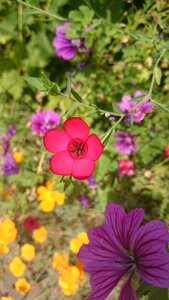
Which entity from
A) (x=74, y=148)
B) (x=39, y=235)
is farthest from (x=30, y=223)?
(x=74, y=148)

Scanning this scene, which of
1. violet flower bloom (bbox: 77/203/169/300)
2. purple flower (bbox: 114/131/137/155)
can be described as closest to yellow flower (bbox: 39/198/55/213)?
purple flower (bbox: 114/131/137/155)

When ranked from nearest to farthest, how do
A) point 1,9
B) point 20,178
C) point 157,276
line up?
point 157,276 < point 20,178 < point 1,9

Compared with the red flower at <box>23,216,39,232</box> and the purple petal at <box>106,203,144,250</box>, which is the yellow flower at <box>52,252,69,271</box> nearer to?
the red flower at <box>23,216,39,232</box>

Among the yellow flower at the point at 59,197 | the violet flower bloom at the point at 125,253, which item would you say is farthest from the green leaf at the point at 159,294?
the yellow flower at the point at 59,197

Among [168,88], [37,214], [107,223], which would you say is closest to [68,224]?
[37,214]

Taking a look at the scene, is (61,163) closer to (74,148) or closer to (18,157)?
(74,148)

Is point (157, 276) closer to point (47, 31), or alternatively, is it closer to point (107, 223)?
point (107, 223)
